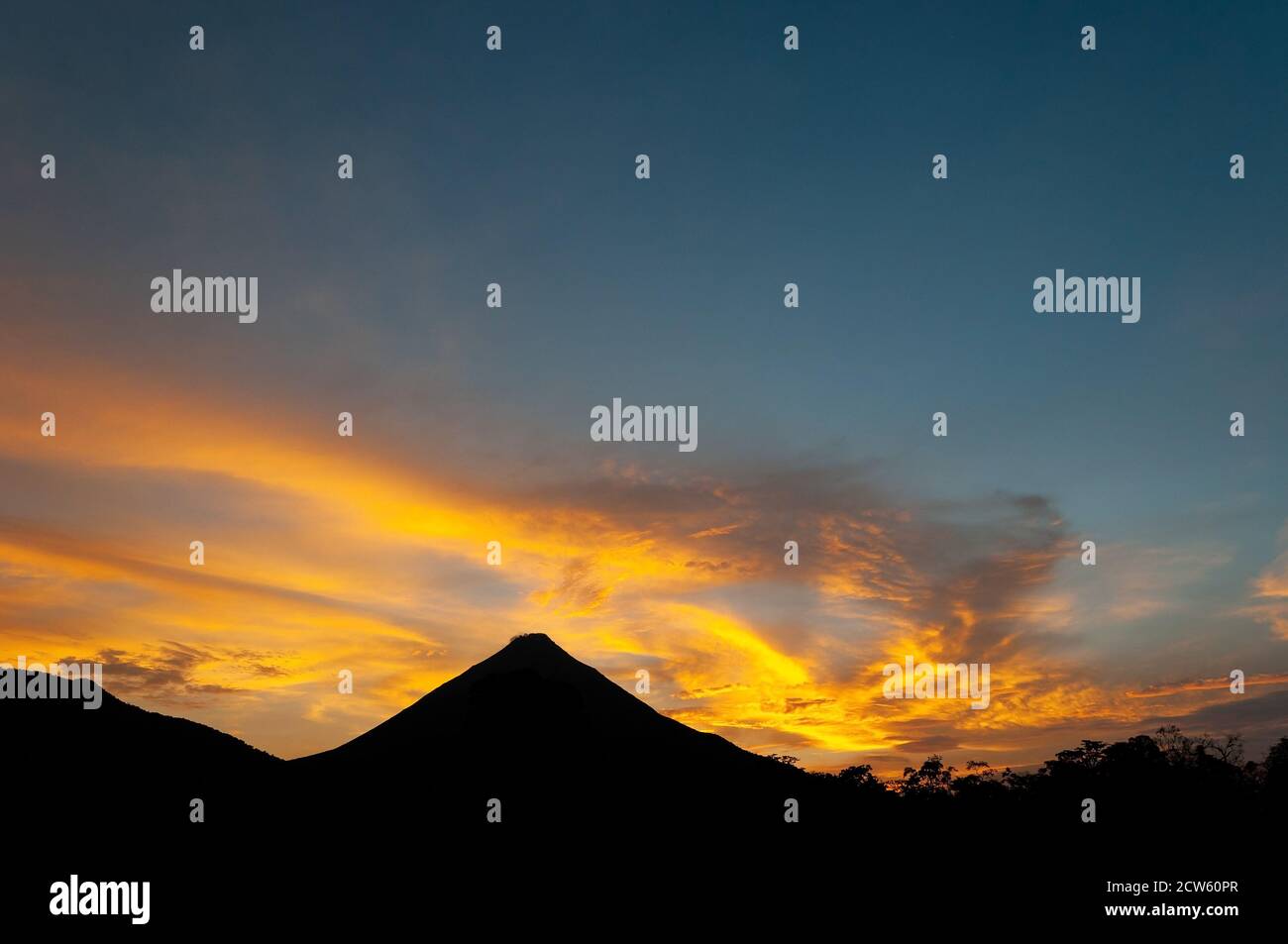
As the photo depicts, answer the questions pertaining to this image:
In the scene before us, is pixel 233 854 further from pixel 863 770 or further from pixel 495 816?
pixel 863 770

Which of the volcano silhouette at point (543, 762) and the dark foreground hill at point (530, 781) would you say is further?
the volcano silhouette at point (543, 762)

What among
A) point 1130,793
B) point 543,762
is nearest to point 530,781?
point 543,762

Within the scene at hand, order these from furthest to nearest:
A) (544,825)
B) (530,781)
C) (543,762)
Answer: (543,762)
(530,781)
(544,825)

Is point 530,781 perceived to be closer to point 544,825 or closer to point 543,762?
point 543,762

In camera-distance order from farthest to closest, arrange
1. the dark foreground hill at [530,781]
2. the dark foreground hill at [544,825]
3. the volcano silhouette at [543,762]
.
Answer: the volcano silhouette at [543,762]
the dark foreground hill at [530,781]
the dark foreground hill at [544,825]

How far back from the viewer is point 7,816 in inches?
2589

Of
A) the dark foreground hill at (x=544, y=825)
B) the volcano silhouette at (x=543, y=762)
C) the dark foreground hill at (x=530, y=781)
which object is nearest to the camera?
the dark foreground hill at (x=544, y=825)

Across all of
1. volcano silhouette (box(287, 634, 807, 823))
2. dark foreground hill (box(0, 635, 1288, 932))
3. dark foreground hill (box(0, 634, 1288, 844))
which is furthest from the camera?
volcano silhouette (box(287, 634, 807, 823))

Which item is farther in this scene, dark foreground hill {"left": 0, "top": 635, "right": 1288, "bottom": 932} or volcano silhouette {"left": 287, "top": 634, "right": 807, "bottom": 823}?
volcano silhouette {"left": 287, "top": 634, "right": 807, "bottom": 823}

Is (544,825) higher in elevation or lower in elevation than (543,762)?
lower

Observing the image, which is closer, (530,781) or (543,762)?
(530,781)

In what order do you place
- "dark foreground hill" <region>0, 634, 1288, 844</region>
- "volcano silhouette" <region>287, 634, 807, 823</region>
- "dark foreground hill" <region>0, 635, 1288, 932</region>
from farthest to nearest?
"volcano silhouette" <region>287, 634, 807, 823</region> < "dark foreground hill" <region>0, 634, 1288, 844</region> < "dark foreground hill" <region>0, 635, 1288, 932</region>
